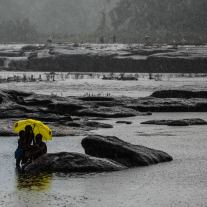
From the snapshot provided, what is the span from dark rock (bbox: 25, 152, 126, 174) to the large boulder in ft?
1.57

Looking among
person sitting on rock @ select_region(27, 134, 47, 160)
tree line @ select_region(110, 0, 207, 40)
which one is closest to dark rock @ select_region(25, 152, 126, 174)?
person sitting on rock @ select_region(27, 134, 47, 160)

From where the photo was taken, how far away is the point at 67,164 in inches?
280

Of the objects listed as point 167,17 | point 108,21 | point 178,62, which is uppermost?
point 108,21

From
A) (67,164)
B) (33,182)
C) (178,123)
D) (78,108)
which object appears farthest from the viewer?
(78,108)

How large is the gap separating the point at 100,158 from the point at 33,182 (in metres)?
1.26

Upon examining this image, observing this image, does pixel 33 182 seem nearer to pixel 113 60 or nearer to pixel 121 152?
pixel 121 152

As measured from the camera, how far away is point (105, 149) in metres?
Answer: 7.87

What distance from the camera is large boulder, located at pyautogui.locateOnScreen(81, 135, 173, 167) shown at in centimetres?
768

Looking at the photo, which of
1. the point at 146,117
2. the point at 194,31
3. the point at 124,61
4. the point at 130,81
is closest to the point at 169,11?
the point at 194,31

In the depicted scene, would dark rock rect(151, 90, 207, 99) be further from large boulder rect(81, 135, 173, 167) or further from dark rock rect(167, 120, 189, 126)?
large boulder rect(81, 135, 173, 167)

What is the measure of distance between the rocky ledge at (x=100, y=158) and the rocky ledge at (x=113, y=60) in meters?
34.5

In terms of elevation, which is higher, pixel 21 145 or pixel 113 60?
pixel 113 60

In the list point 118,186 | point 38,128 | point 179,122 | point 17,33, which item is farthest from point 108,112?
point 17,33

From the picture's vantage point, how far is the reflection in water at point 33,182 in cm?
612
